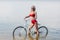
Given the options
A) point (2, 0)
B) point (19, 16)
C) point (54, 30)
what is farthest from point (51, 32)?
point (2, 0)

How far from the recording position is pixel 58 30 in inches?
506

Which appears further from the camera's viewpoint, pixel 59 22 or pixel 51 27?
pixel 59 22

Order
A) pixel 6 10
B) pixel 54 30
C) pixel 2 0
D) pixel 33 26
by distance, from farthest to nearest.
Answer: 1. pixel 2 0
2. pixel 6 10
3. pixel 54 30
4. pixel 33 26

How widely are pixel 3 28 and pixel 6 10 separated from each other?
18.2 feet

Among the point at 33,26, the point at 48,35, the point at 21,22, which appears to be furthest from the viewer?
the point at 21,22

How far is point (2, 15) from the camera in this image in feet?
55.2

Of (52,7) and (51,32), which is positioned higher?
(52,7)

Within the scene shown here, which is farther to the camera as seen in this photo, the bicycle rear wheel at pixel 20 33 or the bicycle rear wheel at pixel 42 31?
the bicycle rear wheel at pixel 42 31

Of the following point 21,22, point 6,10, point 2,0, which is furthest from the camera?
point 2,0

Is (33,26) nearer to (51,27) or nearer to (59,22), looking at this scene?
(51,27)

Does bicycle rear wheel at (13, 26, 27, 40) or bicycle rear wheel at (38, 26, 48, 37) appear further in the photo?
bicycle rear wheel at (38, 26, 48, 37)

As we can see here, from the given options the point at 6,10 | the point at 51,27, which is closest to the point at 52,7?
the point at 6,10

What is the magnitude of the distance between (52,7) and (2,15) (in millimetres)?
4348

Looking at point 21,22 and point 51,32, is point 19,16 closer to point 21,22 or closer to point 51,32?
point 21,22
